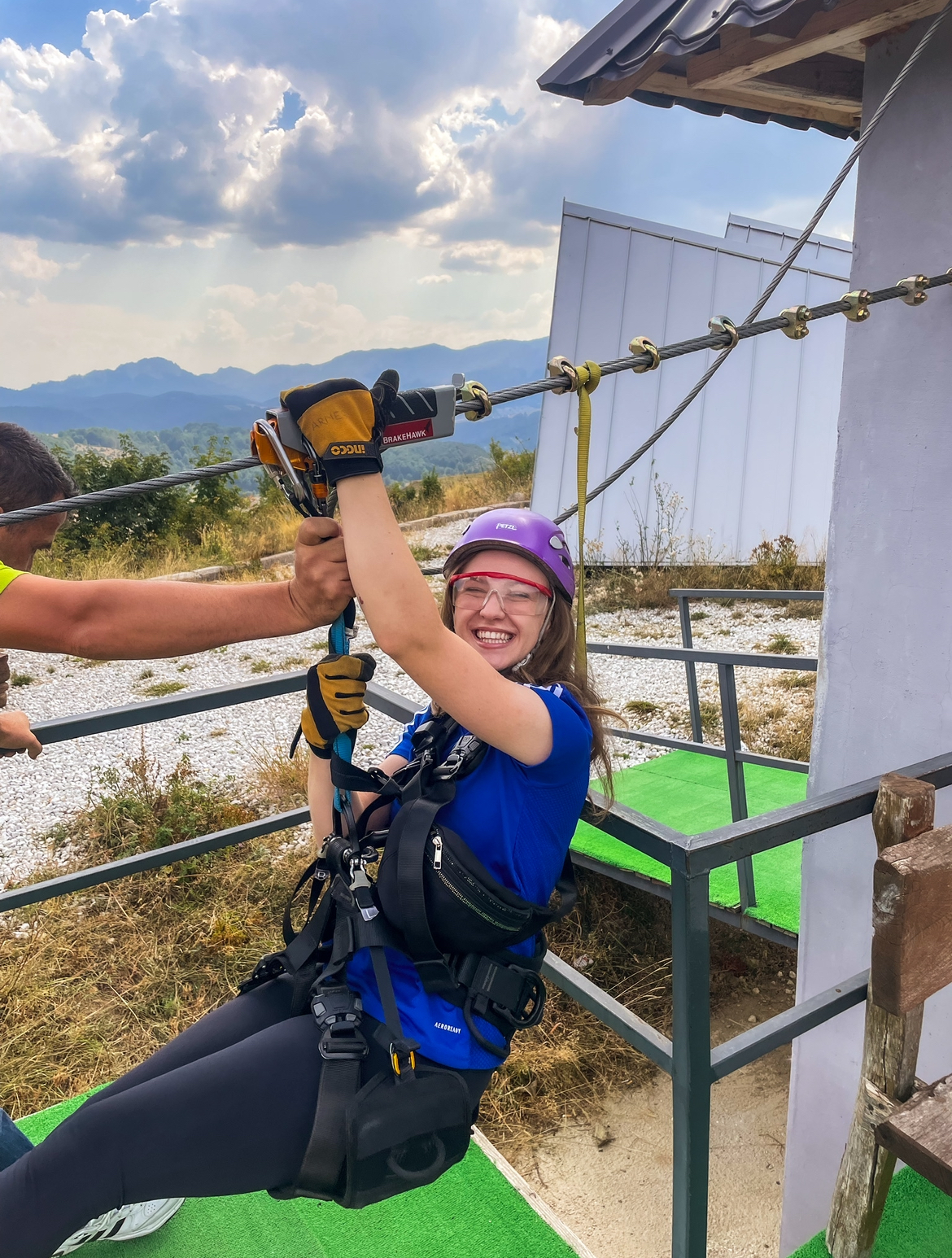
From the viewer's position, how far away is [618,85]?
2.34 m

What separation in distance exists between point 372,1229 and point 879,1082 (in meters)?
1.37

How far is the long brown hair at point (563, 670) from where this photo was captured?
1.78 m

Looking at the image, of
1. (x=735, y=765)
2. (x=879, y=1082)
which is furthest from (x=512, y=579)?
(x=735, y=765)

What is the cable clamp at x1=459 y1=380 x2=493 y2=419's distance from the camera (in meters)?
1.46

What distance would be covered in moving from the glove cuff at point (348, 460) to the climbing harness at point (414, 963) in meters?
0.56

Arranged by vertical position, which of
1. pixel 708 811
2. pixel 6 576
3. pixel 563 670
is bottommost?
pixel 708 811

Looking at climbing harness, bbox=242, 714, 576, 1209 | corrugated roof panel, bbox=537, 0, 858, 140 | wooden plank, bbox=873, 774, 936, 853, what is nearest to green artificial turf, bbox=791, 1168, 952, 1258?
wooden plank, bbox=873, 774, 936, 853

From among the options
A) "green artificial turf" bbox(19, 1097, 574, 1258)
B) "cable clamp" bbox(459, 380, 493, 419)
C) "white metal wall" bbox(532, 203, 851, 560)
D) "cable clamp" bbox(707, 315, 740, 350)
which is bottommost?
"green artificial turf" bbox(19, 1097, 574, 1258)

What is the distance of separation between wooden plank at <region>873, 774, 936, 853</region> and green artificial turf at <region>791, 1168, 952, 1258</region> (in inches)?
Result: 42.2

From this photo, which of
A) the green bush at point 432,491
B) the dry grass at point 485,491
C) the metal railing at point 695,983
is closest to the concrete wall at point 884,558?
the metal railing at point 695,983

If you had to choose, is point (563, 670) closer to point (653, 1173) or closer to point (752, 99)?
point (752, 99)

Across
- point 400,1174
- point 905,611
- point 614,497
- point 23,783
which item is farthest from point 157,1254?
point 614,497

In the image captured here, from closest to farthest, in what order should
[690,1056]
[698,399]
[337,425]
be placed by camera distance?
[337,425] < [690,1056] < [698,399]

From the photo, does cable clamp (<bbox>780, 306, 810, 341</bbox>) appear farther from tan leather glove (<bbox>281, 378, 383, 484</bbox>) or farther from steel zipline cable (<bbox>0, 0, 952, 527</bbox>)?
tan leather glove (<bbox>281, 378, 383, 484</bbox>)
